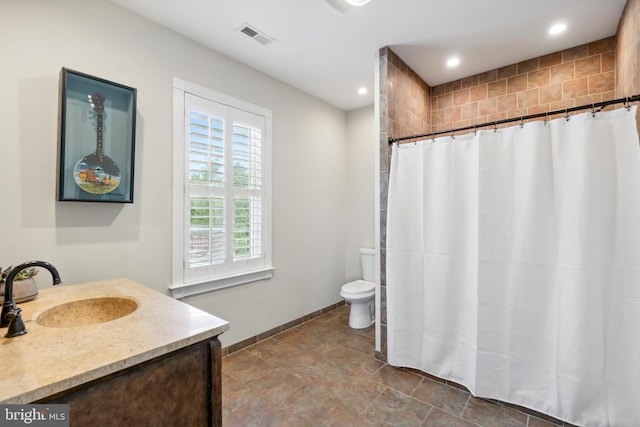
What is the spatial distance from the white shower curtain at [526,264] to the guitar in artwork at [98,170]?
6.35 ft

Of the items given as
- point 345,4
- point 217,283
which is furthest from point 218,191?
point 345,4

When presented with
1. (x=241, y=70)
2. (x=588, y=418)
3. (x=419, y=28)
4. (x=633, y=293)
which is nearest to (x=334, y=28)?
(x=419, y=28)

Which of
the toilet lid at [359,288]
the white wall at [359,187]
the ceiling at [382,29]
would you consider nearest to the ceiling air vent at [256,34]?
the ceiling at [382,29]

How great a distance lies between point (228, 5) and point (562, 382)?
10.2 feet

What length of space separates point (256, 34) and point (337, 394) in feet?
8.84

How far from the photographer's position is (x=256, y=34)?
2.25 m

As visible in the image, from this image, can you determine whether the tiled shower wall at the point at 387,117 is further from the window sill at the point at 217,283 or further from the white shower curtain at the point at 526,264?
the window sill at the point at 217,283

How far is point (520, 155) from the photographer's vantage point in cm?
185

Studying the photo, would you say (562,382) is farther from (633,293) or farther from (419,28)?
(419,28)

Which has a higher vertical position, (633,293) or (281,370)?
(633,293)

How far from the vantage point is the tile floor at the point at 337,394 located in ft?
5.79

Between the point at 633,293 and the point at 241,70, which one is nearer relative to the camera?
the point at 633,293

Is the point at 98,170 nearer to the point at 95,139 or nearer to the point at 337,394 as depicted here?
the point at 95,139

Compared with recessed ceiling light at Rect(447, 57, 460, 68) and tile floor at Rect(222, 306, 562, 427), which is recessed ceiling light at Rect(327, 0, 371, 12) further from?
tile floor at Rect(222, 306, 562, 427)
